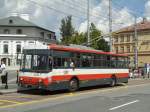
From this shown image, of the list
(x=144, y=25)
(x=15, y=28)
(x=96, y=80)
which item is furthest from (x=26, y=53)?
(x=144, y=25)

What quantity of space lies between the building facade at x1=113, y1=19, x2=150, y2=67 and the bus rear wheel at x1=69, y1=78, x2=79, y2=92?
8460cm

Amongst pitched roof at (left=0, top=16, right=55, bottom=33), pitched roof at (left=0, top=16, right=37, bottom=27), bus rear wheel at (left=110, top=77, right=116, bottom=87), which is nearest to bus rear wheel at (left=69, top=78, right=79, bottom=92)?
bus rear wheel at (left=110, top=77, right=116, bottom=87)

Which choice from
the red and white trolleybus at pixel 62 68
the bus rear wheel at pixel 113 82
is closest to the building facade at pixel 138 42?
the bus rear wheel at pixel 113 82

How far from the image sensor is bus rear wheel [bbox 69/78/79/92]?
86.3 feet

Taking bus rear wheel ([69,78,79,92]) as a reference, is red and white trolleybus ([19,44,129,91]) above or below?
above

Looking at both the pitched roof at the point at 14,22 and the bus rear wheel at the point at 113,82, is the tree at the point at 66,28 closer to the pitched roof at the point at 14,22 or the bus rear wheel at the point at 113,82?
the pitched roof at the point at 14,22

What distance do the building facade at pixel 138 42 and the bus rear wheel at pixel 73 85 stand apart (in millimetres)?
84599

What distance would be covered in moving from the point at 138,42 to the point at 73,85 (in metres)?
93.3

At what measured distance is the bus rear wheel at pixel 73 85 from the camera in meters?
26.3

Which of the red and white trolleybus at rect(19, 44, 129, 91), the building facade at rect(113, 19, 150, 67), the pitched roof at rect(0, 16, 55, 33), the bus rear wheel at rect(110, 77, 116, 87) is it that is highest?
the pitched roof at rect(0, 16, 55, 33)

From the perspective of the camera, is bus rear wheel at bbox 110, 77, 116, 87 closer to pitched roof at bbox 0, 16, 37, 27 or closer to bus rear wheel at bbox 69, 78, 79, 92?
bus rear wheel at bbox 69, 78, 79, 92

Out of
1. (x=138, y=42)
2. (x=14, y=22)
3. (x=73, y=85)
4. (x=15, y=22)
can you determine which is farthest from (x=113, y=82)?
(x=138, y=42)

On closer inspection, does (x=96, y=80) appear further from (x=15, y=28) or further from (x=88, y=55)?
(x=15, y=28)

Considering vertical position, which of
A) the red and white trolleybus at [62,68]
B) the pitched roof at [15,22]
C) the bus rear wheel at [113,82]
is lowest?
the bus rear wheel at [113,82]
